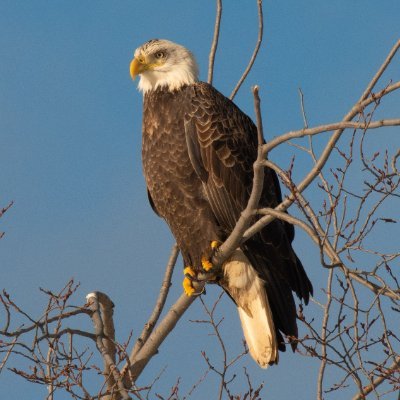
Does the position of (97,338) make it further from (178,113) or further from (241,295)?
(178,113)

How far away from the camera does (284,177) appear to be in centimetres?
422

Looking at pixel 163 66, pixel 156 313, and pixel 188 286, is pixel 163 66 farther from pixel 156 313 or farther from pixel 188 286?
pixel 156 313

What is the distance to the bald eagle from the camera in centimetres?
609

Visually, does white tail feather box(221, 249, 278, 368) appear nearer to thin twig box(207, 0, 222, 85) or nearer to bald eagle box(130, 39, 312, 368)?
bald eagle box(130, 39, 312, 368)

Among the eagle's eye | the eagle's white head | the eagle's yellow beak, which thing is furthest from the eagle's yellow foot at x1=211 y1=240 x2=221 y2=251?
the eagle's eye

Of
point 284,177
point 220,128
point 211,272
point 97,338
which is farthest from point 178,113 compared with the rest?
point 284,177

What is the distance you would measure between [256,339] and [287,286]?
528 millimetres

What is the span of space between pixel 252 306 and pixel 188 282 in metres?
0.55

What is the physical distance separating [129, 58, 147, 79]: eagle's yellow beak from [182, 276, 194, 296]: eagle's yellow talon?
66.4 inches

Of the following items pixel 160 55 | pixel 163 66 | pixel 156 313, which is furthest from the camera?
pixel 160 55

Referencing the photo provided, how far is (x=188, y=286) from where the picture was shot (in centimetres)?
629

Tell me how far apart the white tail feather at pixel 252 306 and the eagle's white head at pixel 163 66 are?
1449mm

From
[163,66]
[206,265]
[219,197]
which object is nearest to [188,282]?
[206,265]

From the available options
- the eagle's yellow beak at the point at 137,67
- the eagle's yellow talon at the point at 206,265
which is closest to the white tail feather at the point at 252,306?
the eagle's yellow talon at the point at 206,265
